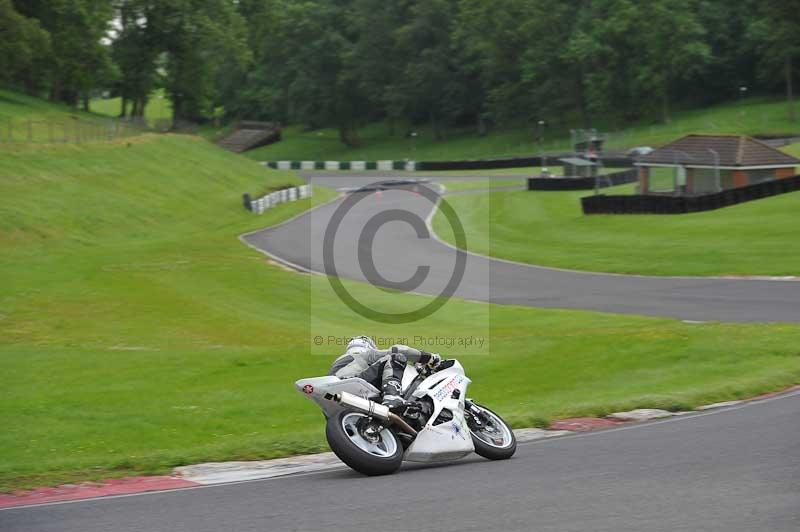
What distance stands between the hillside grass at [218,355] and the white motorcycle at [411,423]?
5.67ft

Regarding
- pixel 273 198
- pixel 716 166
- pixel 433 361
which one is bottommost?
pixel 433 361

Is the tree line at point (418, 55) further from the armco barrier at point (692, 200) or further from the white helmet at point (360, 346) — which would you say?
the white helmet at point (360, 346)

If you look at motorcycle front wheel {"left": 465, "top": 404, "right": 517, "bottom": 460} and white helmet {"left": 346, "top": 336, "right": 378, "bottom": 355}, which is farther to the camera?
motorcycle front wheel {"left": 465, "top": 404, "right": 517, "bottom": 460}

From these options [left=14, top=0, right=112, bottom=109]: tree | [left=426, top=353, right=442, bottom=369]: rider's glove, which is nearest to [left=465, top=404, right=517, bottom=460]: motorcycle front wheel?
[left=426, top=353, right=442, bottom=369]: rider's glove

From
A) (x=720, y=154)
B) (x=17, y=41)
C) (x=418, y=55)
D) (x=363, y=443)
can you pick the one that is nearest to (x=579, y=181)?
(x=720, y=154)

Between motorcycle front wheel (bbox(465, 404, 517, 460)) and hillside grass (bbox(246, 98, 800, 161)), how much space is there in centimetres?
7198

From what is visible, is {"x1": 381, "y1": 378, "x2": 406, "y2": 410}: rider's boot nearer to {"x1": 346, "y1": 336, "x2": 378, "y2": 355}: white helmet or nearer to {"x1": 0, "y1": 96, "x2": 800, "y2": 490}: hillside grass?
{"x1": 346, "y1": 336, "x2": 378, "y2": 355}: white helmet

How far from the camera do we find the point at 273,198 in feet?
205

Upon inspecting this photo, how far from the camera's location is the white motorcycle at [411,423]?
9.69 m

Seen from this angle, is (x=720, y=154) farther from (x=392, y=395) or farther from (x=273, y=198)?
(x=392, y=395)

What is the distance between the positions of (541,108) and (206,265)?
262 feet

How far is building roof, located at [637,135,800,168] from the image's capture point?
46.8 m

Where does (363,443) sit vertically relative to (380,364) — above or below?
below

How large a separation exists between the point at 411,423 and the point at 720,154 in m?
40.3
